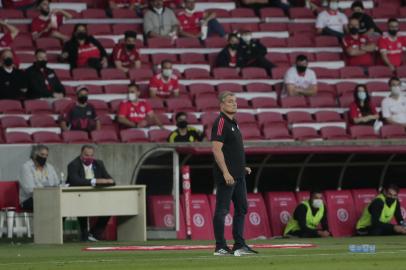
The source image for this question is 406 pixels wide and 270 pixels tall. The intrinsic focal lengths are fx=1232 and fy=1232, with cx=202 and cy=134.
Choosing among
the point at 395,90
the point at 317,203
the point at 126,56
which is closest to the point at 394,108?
the point at 395,90

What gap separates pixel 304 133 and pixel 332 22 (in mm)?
5039

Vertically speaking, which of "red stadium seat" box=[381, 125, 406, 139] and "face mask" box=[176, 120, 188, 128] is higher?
"face mask" box=[176, 120, 188, 128]

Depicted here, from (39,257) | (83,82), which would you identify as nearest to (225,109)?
(39,257)

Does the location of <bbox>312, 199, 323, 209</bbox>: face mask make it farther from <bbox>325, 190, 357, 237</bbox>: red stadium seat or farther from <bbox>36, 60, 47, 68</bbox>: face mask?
<bbox>36, 60, 47, 68</bbox>: face mask

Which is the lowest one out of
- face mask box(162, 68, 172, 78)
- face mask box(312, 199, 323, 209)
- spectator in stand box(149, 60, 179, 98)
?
face mask box(312, 199, 323, 209)

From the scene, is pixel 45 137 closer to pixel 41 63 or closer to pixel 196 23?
pixel 41 63

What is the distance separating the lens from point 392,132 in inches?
998

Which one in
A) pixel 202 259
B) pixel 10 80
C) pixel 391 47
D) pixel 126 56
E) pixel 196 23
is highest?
pixel 196 23

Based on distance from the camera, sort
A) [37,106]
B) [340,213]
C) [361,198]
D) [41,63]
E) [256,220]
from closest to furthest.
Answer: [256,220]
[340,213]
[361,198]
[37,106]
[41,63]

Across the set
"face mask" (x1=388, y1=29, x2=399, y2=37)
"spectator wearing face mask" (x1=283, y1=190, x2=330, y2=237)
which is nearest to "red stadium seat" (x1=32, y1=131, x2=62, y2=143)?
"spectator wearing face mask" (x1=283, y1=190, x2=330, y2=237)

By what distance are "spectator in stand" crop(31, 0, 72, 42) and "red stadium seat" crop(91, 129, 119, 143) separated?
12.8 feet

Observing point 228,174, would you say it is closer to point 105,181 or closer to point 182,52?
point 105,181

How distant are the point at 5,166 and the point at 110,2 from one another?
23.8 feet

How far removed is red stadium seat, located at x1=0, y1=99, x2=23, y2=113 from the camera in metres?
24.0
